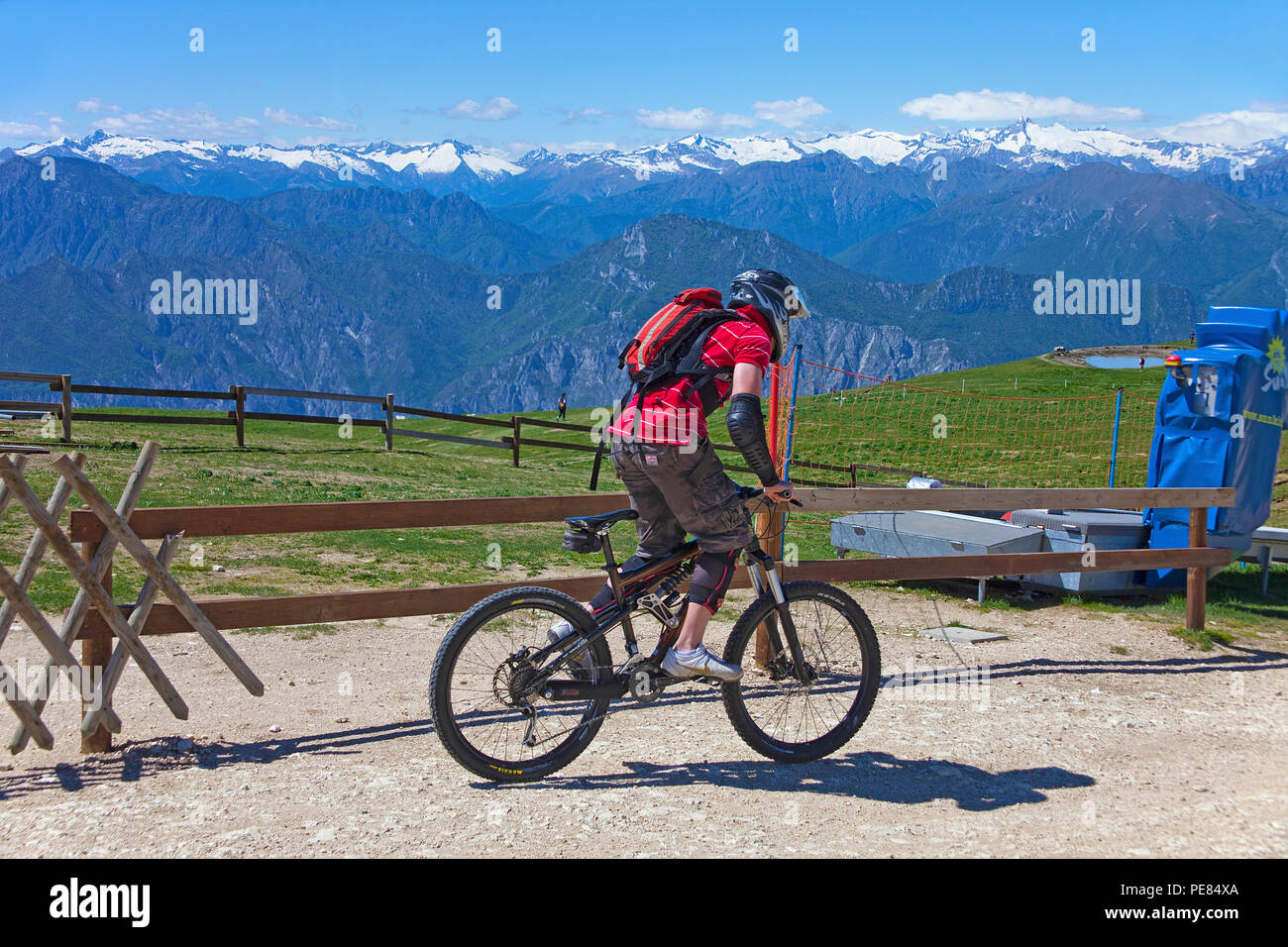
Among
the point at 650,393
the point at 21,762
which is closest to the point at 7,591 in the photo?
the point at 21,762

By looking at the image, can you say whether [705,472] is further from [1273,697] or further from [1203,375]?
[1203,375]

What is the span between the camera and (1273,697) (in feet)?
26.0

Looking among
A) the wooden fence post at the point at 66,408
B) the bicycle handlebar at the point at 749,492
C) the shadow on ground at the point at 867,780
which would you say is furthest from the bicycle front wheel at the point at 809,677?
the wooden fence post at the point at 66,408

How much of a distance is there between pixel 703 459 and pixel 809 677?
1.54m

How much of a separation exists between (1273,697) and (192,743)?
7680mm

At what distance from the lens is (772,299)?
18.0 feet

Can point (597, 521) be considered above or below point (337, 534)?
above

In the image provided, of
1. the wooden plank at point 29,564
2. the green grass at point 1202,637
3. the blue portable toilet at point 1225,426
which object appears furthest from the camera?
the blue portable toilet at point 1225,426

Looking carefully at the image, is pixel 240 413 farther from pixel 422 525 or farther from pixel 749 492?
pixel 749 492

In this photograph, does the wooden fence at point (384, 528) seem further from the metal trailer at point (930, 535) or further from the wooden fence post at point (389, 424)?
the wooden fence post at point (389, 424)

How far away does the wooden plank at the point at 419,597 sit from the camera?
585cm

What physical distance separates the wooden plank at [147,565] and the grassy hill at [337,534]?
13.3ft

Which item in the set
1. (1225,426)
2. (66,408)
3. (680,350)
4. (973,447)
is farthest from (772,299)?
(973,447)

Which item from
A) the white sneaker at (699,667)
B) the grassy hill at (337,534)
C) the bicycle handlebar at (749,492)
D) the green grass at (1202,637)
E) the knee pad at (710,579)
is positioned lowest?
the green grass at (1202,637)
